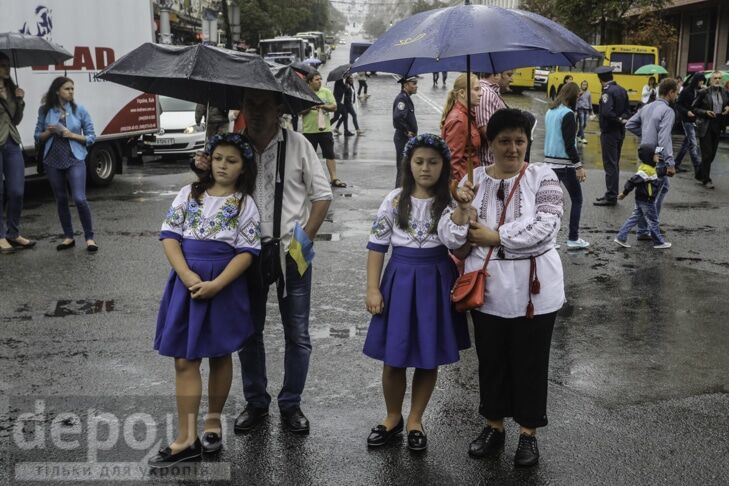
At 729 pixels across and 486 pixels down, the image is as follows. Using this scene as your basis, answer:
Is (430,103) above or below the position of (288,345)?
above

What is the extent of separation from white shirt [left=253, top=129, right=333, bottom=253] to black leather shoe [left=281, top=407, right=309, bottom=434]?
0.95 metres

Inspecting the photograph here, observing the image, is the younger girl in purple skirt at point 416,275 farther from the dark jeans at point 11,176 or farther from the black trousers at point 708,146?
the black trousers at point 708,146

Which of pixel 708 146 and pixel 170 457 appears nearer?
pixel 170 457

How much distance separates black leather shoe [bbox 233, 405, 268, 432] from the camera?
441 centimetres

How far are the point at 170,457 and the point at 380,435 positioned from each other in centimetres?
111

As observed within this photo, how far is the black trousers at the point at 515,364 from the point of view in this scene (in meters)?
3.99

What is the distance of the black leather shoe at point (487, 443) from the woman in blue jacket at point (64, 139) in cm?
586

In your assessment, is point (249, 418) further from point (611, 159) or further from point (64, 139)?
point (611, 159)

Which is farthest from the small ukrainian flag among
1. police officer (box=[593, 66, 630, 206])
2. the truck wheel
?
the truck wheel

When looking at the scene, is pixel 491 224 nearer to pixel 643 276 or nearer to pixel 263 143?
pixel 263 143

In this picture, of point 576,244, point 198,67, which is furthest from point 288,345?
point 576,244

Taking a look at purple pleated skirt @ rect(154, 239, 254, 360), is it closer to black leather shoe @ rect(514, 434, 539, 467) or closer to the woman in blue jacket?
black leather shoe @ rect(514, 434, 539, 467)

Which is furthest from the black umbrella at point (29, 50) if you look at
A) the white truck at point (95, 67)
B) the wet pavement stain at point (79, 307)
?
the wet pavement stain at point (79, 307)

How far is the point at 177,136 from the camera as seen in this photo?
1639 centimetres
